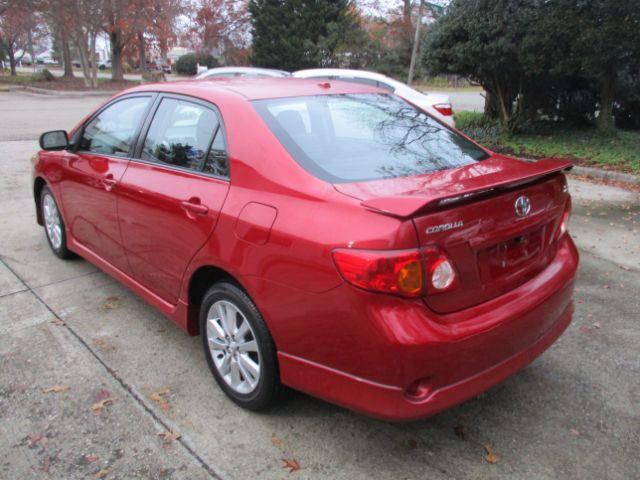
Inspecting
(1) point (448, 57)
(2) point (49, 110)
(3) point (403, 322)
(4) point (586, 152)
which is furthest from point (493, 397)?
(2) point (49, 110)

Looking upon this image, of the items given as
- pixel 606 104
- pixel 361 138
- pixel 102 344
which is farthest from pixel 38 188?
pixel 606 104

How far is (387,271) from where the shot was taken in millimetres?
2178

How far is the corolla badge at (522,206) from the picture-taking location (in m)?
2.53

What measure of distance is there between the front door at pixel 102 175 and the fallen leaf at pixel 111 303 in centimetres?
35

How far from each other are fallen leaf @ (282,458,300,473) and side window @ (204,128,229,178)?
4.60 feet

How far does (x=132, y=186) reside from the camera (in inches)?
138

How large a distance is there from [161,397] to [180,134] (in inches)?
58.8

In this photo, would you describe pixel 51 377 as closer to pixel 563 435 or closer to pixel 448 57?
pixel 563 435

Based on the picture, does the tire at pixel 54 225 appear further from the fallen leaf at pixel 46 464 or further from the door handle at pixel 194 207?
the fallen leaf at pixel 46 464

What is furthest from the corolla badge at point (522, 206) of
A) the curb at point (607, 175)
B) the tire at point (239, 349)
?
the curb at point (607, 175)

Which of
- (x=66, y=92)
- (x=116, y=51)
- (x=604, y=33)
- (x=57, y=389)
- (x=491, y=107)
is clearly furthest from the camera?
(x=116, y=51)

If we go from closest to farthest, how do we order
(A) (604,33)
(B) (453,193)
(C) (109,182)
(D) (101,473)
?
1. (B) (453,193)
2. (D) (101,473)
3. (C) (109,182)
4. (A) (604,33)

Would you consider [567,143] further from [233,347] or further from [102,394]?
[102,394]

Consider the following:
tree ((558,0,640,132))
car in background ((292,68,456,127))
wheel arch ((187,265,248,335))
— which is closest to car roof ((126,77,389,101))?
wheel arch ((187,265,248,335))
